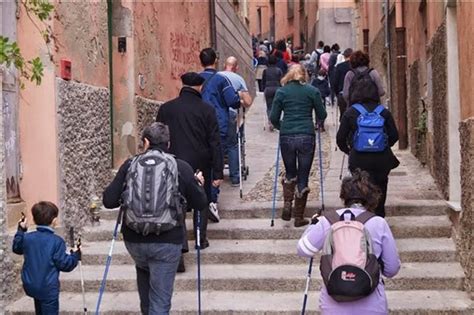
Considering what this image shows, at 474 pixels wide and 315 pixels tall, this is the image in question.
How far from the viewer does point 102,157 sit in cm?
904

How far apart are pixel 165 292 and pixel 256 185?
5.03m

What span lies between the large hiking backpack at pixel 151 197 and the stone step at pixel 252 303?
1681 millimetres

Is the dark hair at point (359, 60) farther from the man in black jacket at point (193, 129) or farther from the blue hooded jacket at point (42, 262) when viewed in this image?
the blue hooded jacket at point (42, 262)

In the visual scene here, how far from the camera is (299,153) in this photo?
801 centimetres

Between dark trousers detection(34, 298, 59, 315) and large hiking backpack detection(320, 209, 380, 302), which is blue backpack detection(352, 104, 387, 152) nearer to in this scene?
large hiking backpack detection(320, 209, 380, 302)

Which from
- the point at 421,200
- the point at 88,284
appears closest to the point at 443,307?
the point at 421,200

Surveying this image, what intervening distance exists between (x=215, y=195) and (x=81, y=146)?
157cm

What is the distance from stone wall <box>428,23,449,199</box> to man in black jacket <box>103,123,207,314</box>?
3.74 metres

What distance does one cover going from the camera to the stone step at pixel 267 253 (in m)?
7.39

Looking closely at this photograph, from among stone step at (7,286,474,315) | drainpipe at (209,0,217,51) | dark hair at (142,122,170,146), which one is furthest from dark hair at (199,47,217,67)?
drainpipe at (209,0,217,51)

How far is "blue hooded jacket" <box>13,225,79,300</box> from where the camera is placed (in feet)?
→ 18.5

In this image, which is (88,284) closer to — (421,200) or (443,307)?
(443,307)

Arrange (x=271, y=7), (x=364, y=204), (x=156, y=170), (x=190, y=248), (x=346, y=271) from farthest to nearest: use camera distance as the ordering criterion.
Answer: (x=271, y=7) < (x=190, y=248) < (x=156, y=170) < (x=364, y=204) < (x=346, y=271)

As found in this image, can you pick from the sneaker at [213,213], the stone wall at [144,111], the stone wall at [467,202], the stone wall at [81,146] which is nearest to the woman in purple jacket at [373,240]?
the stone wall at [467,202]
